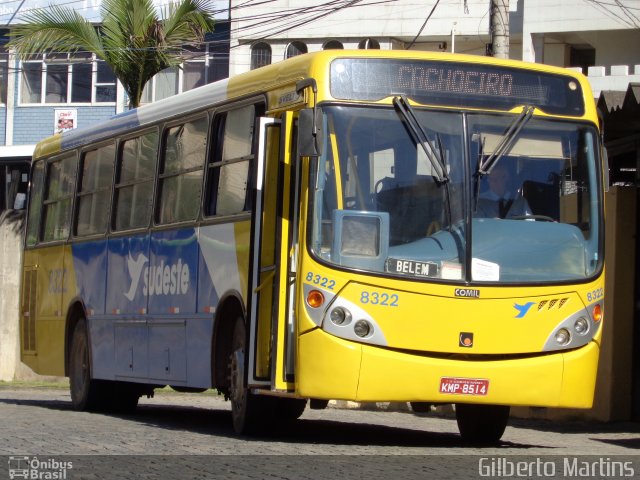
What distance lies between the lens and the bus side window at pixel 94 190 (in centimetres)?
1617

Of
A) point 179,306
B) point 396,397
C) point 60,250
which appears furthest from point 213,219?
point 60,250

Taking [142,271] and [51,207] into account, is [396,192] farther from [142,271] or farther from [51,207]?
[51,207]

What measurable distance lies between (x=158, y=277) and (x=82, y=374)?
116 inches

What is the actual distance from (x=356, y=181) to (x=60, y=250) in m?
7.35

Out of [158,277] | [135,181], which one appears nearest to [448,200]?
[158,277]

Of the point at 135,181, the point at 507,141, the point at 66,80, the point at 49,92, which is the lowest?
the point at 507,141

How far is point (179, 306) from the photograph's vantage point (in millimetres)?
13945

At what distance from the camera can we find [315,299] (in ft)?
36.2

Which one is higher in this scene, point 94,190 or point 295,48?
point 295,48

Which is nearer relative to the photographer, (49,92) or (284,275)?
(284,275)

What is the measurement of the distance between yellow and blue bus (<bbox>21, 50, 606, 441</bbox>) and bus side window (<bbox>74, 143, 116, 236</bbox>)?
11.2ft
